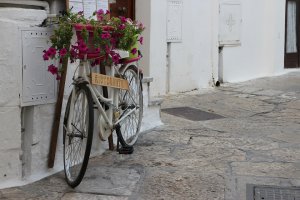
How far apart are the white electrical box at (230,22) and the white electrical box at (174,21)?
1329mm

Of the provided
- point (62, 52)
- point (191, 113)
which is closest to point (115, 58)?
point (62, 52)

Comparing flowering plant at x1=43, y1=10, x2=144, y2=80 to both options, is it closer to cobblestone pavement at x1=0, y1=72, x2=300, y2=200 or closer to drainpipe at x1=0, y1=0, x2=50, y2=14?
drainpipe at x1=0, y1=0, x2=50, y2=14

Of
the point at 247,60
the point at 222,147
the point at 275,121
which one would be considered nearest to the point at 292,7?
the point at 247,60

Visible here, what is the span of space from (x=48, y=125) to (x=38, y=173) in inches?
16.3

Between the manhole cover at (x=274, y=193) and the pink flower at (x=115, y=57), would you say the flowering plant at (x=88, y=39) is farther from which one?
the manhole cover at (x=274, y=193)

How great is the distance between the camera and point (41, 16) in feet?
14.1

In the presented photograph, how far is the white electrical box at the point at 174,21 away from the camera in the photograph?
8.29 m

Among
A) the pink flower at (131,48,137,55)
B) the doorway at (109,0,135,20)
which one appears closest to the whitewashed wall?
the doorway at (109,0,135,20)

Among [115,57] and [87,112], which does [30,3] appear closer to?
[115,57]

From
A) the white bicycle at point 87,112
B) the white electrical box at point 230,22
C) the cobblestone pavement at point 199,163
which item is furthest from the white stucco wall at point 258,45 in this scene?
the white bicycle at point 87,112

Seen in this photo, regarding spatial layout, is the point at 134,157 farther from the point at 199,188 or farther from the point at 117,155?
the point at 199,188

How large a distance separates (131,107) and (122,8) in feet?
11.0

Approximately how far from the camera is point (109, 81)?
4.24m

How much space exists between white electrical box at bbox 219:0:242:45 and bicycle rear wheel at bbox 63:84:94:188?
5.78 metres
